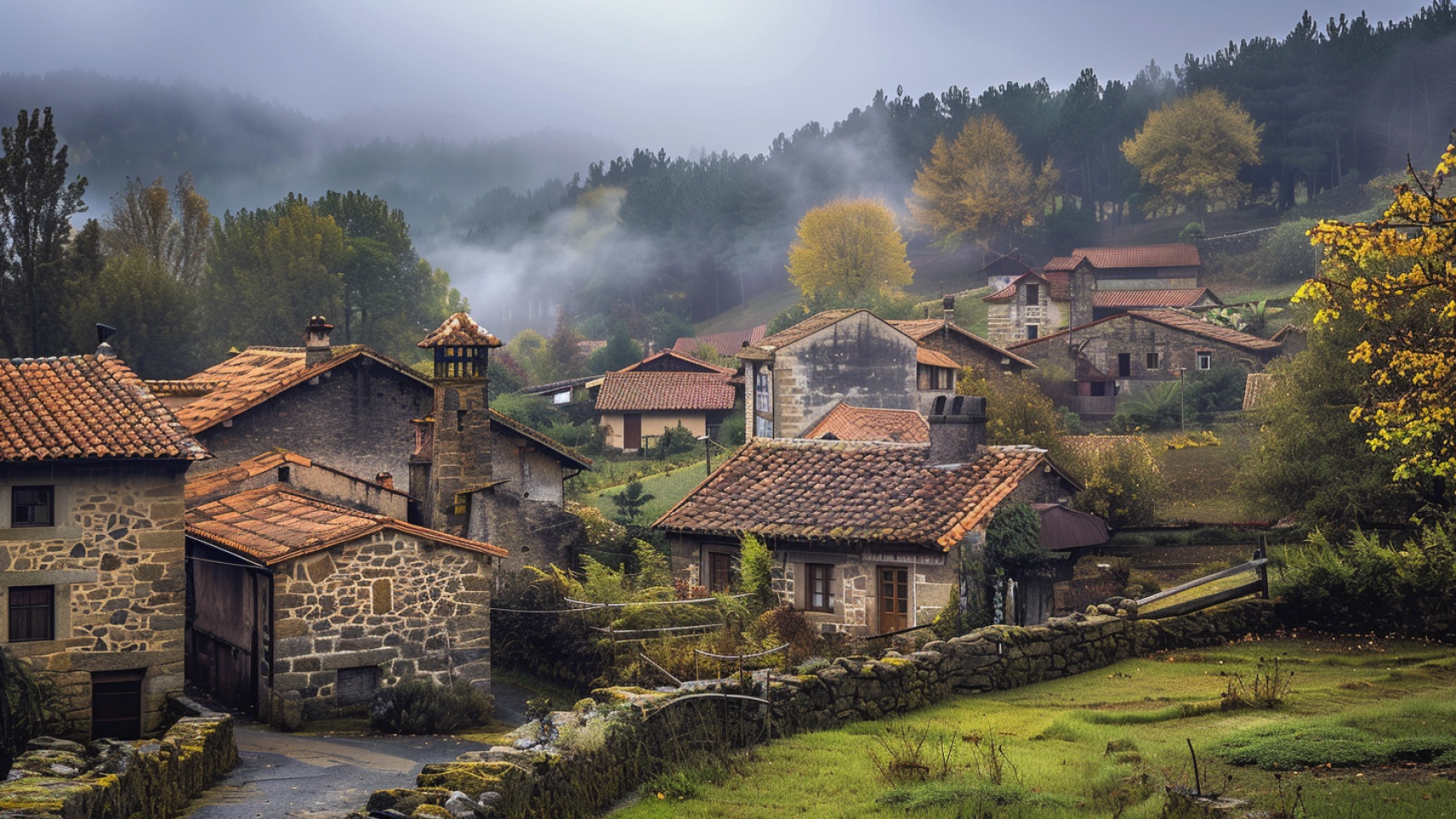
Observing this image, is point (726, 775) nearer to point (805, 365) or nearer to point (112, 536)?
point (112, 536)

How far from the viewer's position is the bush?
72.9 feet

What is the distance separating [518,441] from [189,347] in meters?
33.3

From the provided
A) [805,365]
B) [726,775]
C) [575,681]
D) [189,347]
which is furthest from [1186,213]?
[726,775]

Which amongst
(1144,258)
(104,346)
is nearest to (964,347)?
(104,346)

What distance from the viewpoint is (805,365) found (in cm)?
4931

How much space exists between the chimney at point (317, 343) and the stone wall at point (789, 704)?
19476 mm

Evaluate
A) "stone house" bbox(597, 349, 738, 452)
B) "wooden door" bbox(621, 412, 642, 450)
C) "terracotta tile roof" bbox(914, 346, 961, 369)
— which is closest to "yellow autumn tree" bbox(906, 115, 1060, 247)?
"stone house" bbox(597, 349, 738, 452)

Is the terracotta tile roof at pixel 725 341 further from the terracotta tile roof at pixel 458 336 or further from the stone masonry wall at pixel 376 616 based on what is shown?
the stone masonry wall at pixel 376 616

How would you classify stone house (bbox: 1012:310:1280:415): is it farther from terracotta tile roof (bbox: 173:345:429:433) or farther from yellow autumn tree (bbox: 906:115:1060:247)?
yellow autumn tree (bbox: 906:115:1060:247)

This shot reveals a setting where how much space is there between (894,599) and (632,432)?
126 ft

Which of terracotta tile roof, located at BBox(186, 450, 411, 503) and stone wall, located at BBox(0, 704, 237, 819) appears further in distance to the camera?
→ terracotta tile roof, located at BBox(186, 450, 411, 503)

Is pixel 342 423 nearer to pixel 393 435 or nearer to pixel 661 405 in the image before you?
pixel 393 435

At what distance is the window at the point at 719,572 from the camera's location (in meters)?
27.5

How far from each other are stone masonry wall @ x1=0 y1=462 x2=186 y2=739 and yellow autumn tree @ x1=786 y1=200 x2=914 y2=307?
236ft
